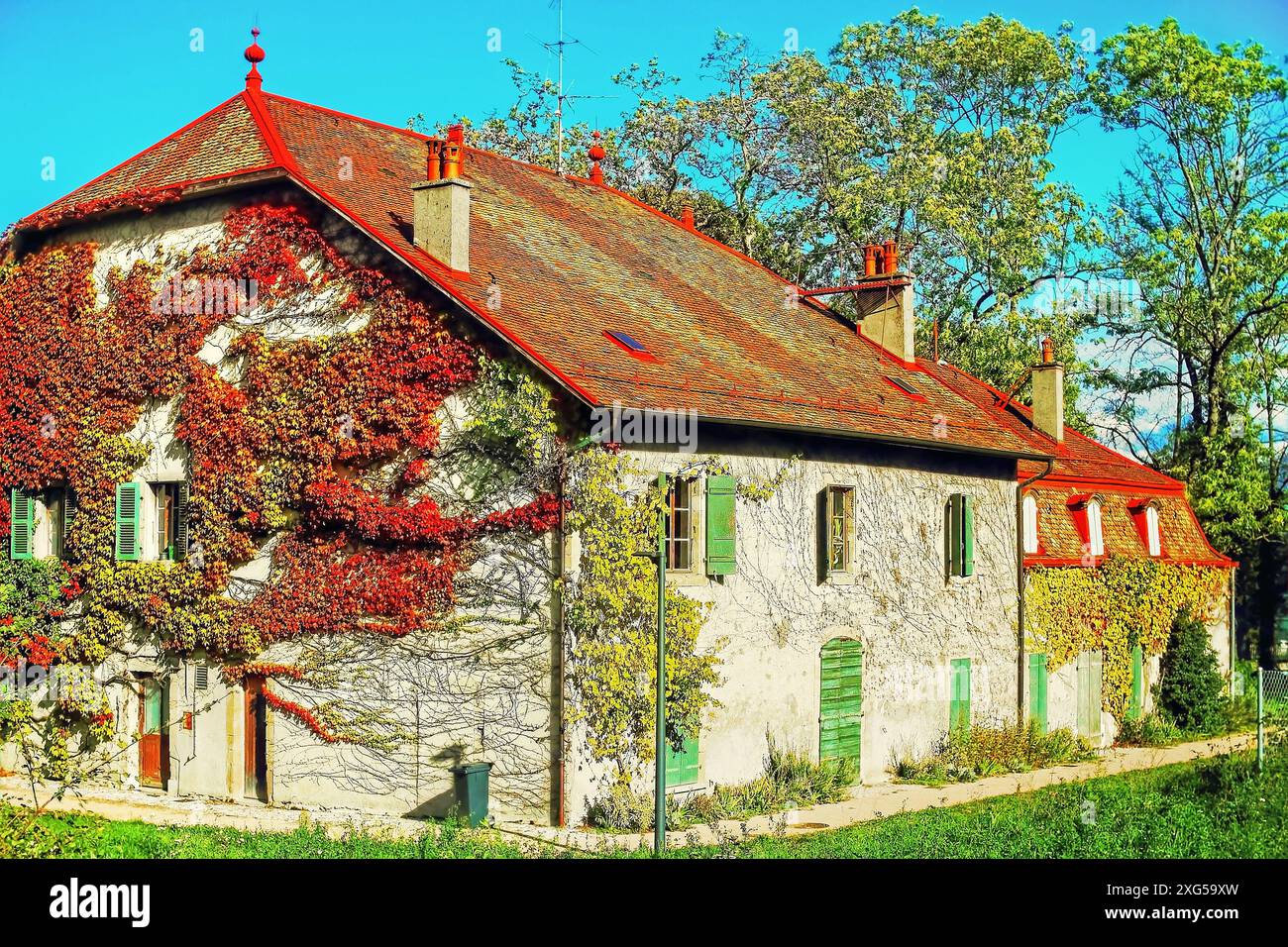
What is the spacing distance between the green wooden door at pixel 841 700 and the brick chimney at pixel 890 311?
7419mm

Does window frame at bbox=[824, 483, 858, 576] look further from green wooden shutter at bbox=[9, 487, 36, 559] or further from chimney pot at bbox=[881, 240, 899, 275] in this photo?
green wooden shutter at bbox=[9, 487, 36, 559]

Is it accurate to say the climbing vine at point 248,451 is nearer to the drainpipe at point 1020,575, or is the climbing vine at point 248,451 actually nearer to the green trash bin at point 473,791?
the green trash bin at point 473,791

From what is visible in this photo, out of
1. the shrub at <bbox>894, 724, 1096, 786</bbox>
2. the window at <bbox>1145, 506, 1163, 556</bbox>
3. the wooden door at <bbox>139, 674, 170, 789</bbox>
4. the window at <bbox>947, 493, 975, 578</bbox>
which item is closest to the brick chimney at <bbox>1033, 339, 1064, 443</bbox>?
the window at <bbox>1145, 506, 1163, 556</bbox>

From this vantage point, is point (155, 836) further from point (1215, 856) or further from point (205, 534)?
point (1215, 856)

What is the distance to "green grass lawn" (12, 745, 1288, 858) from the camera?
14.9 meters

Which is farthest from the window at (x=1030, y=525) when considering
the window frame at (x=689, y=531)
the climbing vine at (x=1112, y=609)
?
the window frame at (x=689, y=531)

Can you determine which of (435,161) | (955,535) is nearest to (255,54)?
(435,161)

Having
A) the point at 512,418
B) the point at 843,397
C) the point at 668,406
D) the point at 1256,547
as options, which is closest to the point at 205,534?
the point at 512,418

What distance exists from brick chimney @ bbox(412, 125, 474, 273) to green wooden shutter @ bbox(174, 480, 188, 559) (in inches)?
190

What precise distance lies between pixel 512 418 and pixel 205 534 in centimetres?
498

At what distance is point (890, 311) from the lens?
27984 millimetres

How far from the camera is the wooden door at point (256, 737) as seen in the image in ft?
66.0

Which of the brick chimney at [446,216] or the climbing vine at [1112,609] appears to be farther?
the climbing vine at [1112,609]

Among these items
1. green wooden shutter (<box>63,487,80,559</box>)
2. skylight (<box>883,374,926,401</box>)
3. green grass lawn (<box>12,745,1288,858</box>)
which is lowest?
green grass lawn (<box>12,745,1288,858</box>)
